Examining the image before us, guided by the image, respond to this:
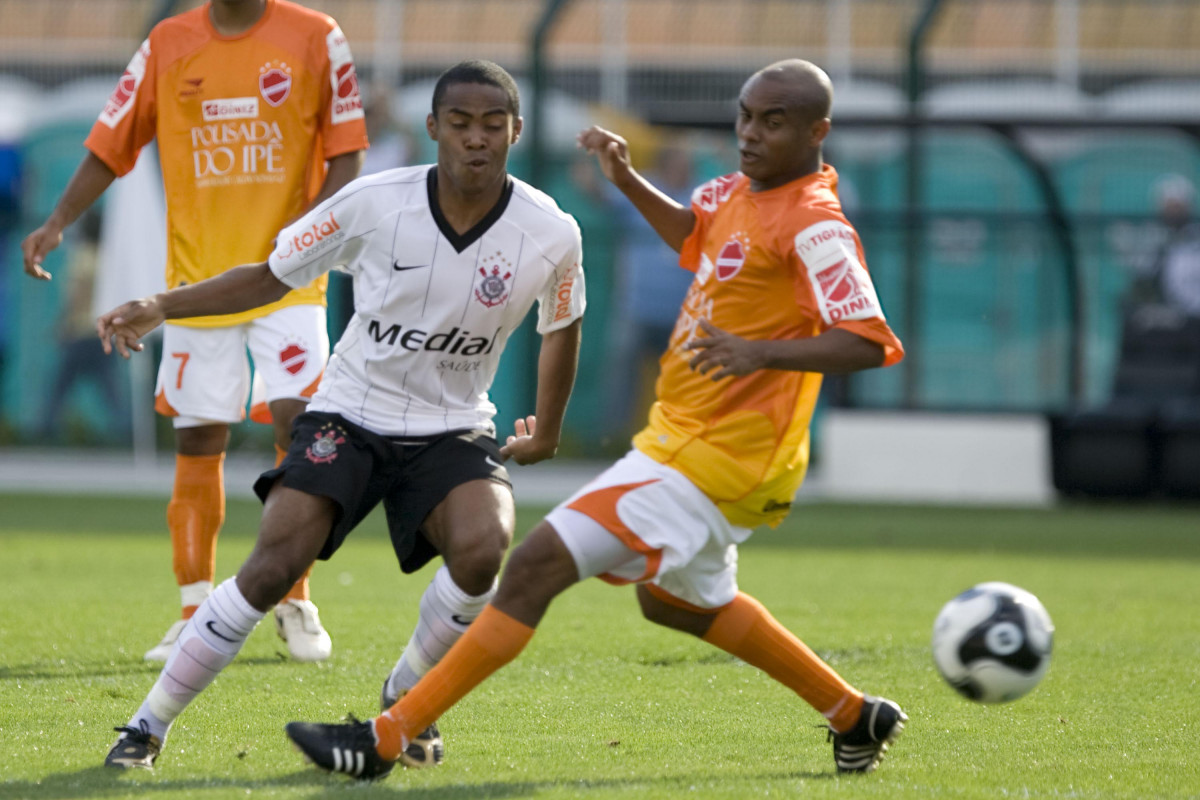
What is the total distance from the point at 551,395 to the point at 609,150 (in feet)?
2.33

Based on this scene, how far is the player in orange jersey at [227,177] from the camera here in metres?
5.93

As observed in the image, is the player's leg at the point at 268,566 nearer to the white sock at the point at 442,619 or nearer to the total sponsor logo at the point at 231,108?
the white sock at the point at 442,619

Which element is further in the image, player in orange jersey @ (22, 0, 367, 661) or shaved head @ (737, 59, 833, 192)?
player in orange jersey @ (22, 0, 367, 661)

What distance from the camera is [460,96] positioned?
4.34 meters

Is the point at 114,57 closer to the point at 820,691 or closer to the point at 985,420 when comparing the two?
the point at 985,420

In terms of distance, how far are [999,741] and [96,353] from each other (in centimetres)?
1243

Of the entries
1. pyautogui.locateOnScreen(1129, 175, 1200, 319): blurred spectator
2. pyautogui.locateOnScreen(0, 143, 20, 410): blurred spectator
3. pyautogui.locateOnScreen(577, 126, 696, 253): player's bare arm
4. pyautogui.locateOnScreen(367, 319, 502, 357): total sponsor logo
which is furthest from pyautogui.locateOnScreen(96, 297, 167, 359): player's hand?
pyautogui.locateOnScreen(0, 143, 20, 410): blurred spectator

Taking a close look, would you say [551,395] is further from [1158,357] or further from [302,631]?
[1158,357]

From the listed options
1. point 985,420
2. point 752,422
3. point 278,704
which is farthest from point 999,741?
point 985,420

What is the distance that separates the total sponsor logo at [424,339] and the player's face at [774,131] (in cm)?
90

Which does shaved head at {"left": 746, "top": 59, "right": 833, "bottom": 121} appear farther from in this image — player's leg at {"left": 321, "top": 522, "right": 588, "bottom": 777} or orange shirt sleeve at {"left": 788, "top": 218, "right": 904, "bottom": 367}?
player's leg at {"left": 321, "top": 522, "right": 588, "bottom": 777}

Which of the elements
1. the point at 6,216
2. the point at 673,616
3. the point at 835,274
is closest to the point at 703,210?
the point at 835,274

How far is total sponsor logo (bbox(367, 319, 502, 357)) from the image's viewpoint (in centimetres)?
452

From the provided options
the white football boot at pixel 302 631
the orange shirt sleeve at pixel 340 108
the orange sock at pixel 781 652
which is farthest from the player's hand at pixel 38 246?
the orange sock at pixel 781 652
